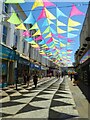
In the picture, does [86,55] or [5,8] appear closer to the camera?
[5,8]

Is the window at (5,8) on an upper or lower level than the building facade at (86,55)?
upper

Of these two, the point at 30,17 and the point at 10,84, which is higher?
the point at 30,17

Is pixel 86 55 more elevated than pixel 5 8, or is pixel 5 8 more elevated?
pixel 5 8

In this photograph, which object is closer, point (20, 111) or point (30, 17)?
point (20, 111)

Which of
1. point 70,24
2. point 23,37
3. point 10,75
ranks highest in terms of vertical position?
point 23,37

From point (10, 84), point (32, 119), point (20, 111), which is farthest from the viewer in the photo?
point (10, 84)

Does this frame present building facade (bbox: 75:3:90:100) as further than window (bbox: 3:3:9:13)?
Yes

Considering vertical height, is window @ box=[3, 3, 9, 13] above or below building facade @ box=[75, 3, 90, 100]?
above

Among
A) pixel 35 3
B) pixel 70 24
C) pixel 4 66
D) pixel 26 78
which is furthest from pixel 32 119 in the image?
pixel 26 78

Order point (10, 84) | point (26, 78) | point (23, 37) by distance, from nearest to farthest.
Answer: point (10, 84)
point (26, 78)
point (23, 37)

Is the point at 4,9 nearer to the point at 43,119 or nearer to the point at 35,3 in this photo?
the point at 35,3

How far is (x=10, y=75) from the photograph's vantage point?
24.0m

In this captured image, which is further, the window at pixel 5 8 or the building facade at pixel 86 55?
the building facade at pixel 86 55

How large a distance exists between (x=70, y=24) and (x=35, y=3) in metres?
3.53
